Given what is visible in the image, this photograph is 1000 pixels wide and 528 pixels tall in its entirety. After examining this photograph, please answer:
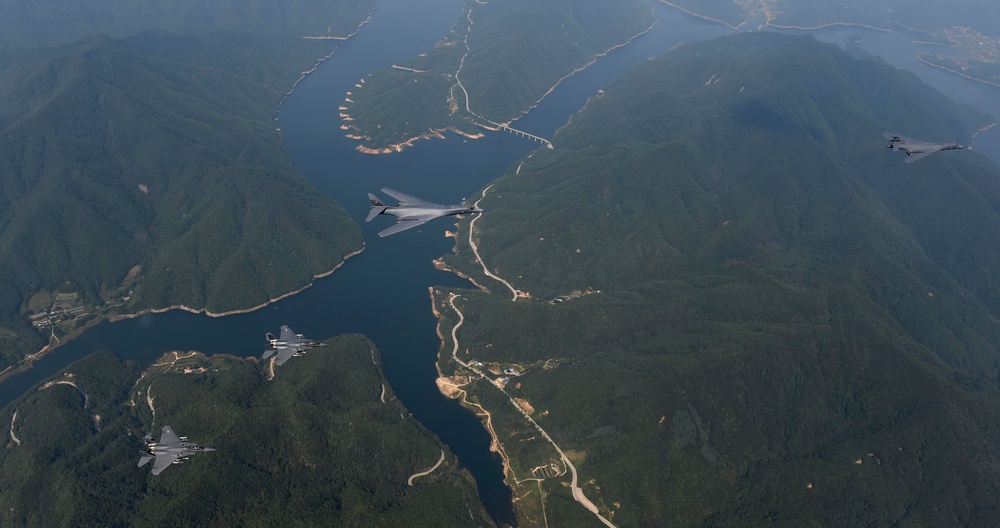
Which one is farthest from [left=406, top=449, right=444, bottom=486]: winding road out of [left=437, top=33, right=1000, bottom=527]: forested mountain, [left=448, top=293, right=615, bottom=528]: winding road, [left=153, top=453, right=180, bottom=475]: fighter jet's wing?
[left=153, top=453, right=180, bottom=475]: fighter jet's wing

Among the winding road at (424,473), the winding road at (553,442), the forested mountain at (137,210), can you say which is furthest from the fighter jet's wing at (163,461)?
the forested mountain at (137,210)

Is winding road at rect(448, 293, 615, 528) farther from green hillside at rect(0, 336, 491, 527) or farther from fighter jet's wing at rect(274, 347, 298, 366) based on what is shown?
fighter jet's wing at rect(274, 347, 298, 366)

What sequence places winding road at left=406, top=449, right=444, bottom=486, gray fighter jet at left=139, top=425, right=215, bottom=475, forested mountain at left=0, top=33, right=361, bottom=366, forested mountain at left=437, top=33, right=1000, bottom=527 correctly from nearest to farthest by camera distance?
gray fighter jet at left=139, top=425, right=215, bottom=475 < winding road at left=406, top=449, right=444, bottom=486 < forested mountain at left=437, top=33, right=1000, bottom=527 < forested mountain at left=0, top=33, right=361, bottom=366

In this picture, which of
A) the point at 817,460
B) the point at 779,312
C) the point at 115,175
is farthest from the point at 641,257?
the point at 115,175

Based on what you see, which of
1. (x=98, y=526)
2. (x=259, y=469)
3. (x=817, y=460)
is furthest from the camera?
(x=817, y=460)

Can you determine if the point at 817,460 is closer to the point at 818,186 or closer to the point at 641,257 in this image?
the point at 641,257

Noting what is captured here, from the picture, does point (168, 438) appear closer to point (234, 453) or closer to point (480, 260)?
point (234, 453)
